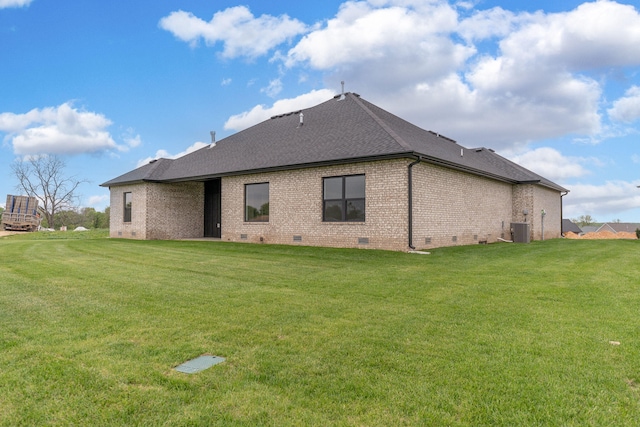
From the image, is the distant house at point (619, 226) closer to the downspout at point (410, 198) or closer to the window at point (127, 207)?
the downspout at point (410, 198)

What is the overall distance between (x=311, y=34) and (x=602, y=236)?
2572cm

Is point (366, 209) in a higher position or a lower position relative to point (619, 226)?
higher

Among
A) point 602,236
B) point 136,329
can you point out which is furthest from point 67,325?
point 602,236

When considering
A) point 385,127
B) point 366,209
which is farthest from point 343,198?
point 385,127

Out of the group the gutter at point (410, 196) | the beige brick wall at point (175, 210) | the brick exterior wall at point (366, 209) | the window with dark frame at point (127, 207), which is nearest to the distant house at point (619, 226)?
the brick exterior wall at point (366, 209)

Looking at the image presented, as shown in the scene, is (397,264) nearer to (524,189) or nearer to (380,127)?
(380,127)

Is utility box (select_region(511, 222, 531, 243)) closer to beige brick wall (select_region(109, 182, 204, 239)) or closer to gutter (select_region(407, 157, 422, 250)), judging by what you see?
gutter (select_region(407, 157, 422, 250))

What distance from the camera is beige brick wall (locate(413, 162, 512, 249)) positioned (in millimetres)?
13195

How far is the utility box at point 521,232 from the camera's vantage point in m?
19.0

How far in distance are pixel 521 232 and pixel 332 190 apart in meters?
11.3

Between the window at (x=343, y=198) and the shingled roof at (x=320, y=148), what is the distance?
2.63 ft

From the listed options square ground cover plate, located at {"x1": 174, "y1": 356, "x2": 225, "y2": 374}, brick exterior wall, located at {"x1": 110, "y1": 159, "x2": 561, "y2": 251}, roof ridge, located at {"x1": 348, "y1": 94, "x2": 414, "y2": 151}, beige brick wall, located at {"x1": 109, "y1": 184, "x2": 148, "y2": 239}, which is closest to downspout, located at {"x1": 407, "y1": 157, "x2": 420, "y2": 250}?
brick exterior wall, located at {"x1": 110, "y1": 159, "x2": 561, "y2": 251}

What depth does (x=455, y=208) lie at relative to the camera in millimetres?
15281

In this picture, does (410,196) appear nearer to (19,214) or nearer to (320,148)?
(320,148)
